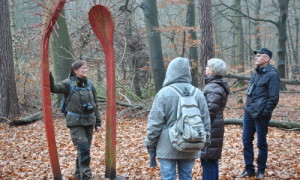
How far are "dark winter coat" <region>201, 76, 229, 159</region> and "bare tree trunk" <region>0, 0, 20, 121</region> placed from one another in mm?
8664

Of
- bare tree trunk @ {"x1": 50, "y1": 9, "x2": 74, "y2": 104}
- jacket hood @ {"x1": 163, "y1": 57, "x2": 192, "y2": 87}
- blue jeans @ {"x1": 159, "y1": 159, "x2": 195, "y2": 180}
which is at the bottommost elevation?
blue jeans @ {"x1": 159, "y1": 159, "x2": 195, "y2": 180}

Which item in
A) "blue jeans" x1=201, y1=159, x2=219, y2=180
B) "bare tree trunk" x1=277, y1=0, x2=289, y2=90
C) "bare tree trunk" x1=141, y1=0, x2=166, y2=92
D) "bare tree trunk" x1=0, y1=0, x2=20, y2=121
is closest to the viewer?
"blue jeans" x1=201, y1=159, x2=219, y2=180

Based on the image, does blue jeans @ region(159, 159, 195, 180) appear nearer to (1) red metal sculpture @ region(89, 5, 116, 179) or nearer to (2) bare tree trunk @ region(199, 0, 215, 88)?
(1) red metal sculpture @ region(89, 5, 116, 179)

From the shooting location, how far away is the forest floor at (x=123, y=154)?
5.67m

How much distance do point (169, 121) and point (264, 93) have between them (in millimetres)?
2202

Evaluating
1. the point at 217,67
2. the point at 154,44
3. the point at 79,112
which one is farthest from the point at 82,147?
the point at 154,44

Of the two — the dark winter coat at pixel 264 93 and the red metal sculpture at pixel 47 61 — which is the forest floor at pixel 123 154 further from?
the red metal sculpture at pixel 47 61

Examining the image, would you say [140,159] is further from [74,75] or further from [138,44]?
[138,44]

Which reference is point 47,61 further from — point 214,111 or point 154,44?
point 154,44

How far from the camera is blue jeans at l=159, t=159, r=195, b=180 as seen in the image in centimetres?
345

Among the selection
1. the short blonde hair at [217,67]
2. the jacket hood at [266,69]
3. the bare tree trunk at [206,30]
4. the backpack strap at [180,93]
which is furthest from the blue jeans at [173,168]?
the bare tree trunk at [206,30]

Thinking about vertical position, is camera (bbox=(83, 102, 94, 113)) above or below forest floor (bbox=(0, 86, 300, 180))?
above

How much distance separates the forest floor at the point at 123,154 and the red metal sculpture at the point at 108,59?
22.1 inches

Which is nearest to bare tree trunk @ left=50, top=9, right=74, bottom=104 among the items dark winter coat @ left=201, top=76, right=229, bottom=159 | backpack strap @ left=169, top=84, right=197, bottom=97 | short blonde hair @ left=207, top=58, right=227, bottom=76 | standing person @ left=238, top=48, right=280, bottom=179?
standing person @ left=238, top=48, right=280, bottom=179
